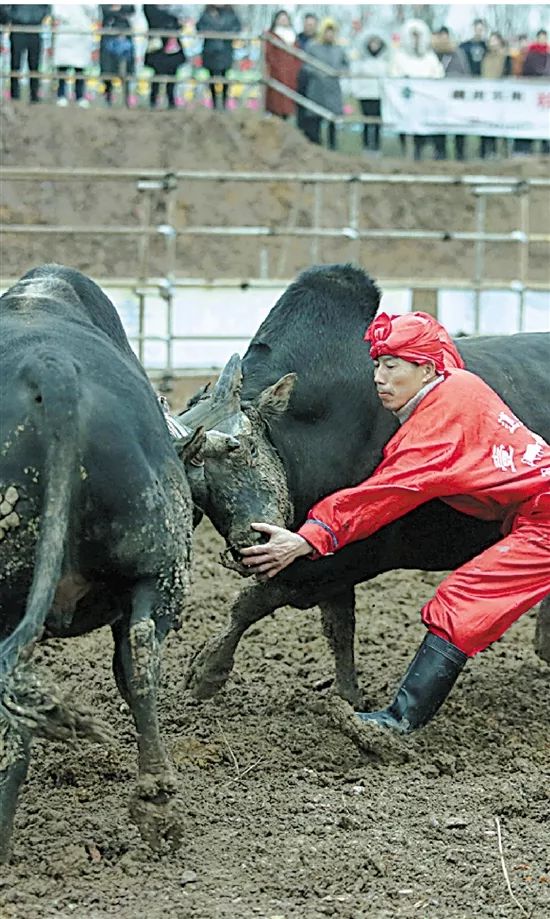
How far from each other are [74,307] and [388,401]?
126 cm

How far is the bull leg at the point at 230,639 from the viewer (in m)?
6.06

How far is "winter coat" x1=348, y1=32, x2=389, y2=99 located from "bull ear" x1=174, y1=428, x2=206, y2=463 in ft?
A: 51.5

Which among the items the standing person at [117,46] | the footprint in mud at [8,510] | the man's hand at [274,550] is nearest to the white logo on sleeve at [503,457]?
the man's hand at [274,550]

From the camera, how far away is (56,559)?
399 centimetres

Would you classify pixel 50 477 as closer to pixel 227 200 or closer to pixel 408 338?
pixel 408 338

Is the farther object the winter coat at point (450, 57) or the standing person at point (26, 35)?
the winter coat at point (450, 57)

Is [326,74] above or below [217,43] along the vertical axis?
below

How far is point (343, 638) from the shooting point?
6238 mm

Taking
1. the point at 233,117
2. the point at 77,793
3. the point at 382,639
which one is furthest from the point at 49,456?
the point at 233,117

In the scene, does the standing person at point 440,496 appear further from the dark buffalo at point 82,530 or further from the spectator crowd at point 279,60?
the spectator crowd at point 279,60

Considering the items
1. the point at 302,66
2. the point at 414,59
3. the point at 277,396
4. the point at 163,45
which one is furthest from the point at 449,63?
the point at 277,396

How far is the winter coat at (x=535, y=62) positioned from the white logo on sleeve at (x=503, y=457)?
17.6m

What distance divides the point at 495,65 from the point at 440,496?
18.0m

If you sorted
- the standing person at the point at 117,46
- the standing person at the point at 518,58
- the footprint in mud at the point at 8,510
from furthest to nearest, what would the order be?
the standing person at the point at 518,58 < the standing person at the point at 117,46 < the footprint in mud at the point at 8,510
